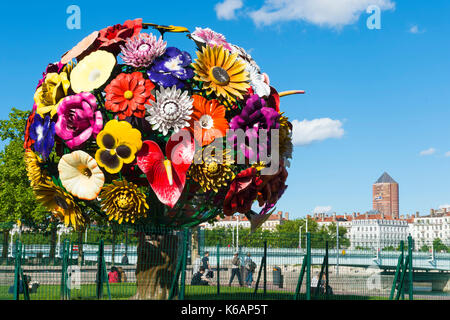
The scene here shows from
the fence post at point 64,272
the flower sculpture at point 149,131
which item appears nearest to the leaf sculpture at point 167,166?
the flower sculpture at point 149,131

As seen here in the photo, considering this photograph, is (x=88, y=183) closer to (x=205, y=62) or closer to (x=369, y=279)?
(x=205, y=62)

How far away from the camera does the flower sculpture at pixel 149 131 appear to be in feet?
50.9

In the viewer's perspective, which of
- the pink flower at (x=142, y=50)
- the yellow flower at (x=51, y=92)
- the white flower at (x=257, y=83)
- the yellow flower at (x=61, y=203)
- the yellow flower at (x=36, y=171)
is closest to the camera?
the pink flower at (x=142, y=50)

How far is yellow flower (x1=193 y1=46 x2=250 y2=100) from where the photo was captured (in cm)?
1630

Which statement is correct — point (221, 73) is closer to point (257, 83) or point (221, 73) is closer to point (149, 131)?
point (257, 83)

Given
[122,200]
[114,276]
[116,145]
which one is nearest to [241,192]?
[122,200]

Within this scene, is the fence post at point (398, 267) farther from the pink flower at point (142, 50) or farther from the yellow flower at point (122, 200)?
the pink flower at point (142, 50)

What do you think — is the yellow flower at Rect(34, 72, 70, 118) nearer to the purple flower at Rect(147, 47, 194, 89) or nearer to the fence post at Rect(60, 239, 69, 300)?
the purple flower at Rect(147, 47, 194, 89)

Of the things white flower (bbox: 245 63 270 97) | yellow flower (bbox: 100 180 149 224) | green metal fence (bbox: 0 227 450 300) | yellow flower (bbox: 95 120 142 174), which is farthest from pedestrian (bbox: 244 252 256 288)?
yellow flower (bbox: 95 120 142 174)

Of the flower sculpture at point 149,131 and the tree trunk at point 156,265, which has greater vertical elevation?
the flower sculpture at point 149,131

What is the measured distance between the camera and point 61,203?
16797mm

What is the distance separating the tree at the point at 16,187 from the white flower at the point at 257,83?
25589 mm

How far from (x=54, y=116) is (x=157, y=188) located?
12.6 ft
